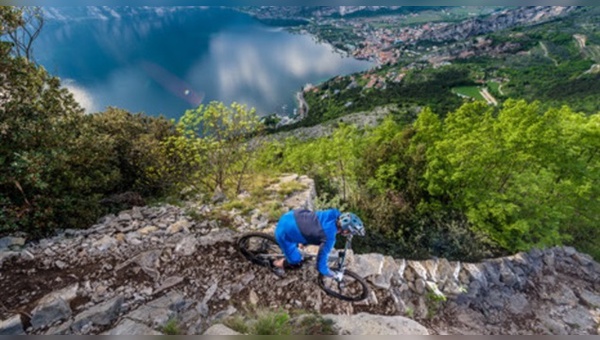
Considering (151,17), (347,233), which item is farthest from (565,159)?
(151,17)

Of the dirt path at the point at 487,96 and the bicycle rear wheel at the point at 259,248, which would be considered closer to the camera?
the bicycle rear wheel at the point at 259,248

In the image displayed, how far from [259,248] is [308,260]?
43.6 inches

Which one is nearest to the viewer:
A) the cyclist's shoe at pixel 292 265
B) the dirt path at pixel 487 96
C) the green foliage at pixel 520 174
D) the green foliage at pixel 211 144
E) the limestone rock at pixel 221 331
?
the limestone rock at pixel 221 331

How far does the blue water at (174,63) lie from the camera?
57594 mm

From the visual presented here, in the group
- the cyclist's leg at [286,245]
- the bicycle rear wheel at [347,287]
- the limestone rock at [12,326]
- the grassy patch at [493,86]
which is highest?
the grassy patch at [493,86]

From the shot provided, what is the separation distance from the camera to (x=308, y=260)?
231 inches

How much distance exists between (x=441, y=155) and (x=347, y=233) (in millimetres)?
7668

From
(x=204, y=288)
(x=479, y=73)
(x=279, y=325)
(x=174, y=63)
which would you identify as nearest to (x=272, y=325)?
(x=279, y=325)

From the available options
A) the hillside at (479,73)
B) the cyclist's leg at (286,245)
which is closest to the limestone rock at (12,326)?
the cyclist's leg at (286,245)

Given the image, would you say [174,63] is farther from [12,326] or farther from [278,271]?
[12,326]

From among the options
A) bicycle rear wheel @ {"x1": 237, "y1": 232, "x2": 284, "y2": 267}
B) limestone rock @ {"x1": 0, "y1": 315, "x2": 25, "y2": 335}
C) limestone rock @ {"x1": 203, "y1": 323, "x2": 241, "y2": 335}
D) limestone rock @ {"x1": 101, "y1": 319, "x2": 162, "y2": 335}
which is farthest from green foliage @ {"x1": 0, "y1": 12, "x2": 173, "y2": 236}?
limestone rock @ {"x1": 203, "y1": 323, "x2": 241, "y2": 335}

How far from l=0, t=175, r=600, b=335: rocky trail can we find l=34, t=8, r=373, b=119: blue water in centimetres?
4927

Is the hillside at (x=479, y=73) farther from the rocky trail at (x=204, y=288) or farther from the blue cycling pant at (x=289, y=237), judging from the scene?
the blue cycling pant at (x=289, y=237)

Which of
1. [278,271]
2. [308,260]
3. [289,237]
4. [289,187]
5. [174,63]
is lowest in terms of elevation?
[278,271]
